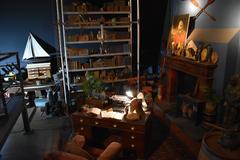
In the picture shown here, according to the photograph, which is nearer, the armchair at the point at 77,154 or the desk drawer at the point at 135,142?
the armchair at the point at 77,154

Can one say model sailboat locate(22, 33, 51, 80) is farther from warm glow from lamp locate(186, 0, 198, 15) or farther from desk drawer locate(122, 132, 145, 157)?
warm glow from lamp locate(186, 0, 198, 15)

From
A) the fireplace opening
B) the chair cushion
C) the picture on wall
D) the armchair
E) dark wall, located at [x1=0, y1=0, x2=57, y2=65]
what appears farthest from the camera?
dark wall, located at [x1=0, y1=0, x2=57, y2=65]

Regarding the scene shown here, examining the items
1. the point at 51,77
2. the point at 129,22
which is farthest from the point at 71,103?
the point at 129,22

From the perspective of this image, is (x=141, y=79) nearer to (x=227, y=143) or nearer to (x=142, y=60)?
(x=142, y=60)

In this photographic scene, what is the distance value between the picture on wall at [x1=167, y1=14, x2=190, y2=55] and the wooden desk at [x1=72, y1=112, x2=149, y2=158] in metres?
1.96

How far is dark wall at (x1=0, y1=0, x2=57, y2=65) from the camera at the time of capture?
502 centimetres

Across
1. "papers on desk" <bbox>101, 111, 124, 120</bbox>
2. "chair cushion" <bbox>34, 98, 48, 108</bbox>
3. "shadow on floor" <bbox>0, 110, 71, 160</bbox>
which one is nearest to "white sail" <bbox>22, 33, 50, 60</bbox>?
"chair cushion" <bbox>34, 98, 48, 108</bbox>

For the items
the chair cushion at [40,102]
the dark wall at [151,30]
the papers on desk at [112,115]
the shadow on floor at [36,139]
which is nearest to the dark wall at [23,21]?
the chair cushion at [40,102]

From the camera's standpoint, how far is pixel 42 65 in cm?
497

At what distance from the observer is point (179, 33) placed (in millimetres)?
4355

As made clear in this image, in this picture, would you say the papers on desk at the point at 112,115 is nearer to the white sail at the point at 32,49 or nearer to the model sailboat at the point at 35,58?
the model sailboat at the point at 35,58

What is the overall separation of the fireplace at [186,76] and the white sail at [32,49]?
302 centimetres

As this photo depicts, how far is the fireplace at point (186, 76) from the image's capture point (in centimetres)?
327

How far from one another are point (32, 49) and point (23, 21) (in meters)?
0.75
